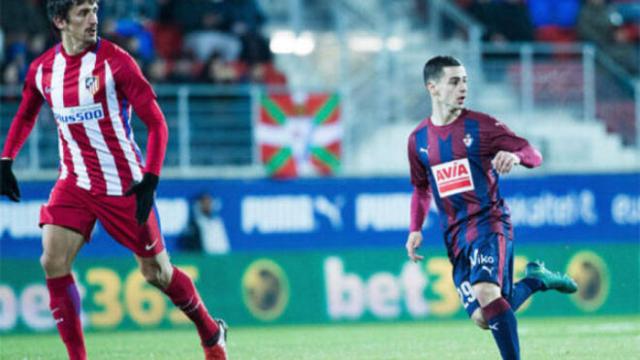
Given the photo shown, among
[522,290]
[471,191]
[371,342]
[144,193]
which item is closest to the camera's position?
[144,193]

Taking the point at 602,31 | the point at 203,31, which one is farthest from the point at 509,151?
the point at 602,31

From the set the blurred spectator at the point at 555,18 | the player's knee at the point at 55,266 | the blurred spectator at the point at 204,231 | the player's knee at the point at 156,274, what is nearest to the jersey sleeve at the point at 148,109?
the player's knee at the point at 156,274

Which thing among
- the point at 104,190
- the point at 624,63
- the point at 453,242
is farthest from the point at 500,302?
the point at 624,63

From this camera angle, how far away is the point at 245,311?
54.2 feet

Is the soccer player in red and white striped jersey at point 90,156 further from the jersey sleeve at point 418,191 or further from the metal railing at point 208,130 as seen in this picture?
the metal railing at point 208,130

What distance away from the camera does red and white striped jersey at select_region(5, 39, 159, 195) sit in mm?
8844

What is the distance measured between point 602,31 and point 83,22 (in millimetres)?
13349

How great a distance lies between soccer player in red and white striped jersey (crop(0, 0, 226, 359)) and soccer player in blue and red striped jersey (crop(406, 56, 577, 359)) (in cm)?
168

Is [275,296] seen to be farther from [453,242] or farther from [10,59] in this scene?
[453,242]

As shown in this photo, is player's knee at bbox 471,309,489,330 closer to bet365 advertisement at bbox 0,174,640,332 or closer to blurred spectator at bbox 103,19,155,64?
bet365 advertisement at bbox 0,174,640,332

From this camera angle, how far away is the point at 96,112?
8.89m

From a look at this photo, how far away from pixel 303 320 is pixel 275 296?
427 millimetres

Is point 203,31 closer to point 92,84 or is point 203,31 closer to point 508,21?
point 508,21

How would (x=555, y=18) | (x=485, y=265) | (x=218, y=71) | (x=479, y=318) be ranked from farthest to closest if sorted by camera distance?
(x=555, y=18), (x=218, y=71), (x=479, y=318), (x=485, y=265)
